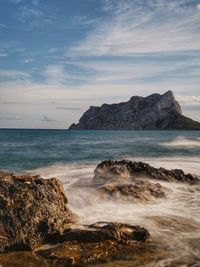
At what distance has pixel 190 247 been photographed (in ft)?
30.3

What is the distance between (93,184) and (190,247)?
8.21 meters

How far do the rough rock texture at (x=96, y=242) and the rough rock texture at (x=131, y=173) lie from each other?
789 centimetres

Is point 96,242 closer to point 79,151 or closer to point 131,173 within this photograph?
point 131,173

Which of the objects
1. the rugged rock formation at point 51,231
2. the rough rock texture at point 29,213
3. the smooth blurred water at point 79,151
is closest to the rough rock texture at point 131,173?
the rough rock texture at point 29,213

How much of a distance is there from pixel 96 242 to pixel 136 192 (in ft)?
18.6

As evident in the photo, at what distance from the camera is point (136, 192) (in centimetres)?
1472

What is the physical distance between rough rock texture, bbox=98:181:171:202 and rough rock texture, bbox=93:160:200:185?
233cm

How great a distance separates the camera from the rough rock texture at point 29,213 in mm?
9047

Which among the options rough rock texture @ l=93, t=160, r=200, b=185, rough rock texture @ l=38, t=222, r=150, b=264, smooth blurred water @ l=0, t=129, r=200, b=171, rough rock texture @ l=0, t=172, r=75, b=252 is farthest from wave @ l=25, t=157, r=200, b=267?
smooth blurred water @ l=0, t=129, r=200, b=171

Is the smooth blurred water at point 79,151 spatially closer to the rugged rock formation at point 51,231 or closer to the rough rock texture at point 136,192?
the rough rock texture at point 136,192

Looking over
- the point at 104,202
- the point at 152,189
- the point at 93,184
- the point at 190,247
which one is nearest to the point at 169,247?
the point at 190,247

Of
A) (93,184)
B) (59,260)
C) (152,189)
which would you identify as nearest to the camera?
(59,260)

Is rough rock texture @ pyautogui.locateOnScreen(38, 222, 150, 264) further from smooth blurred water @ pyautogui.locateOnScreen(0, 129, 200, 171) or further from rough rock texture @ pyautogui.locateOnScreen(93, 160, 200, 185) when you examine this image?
smooth blurred water @ pyautogui.locateOnScreen(0, 129, 200, 171)

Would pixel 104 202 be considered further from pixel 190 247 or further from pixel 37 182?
pixel 190 247
